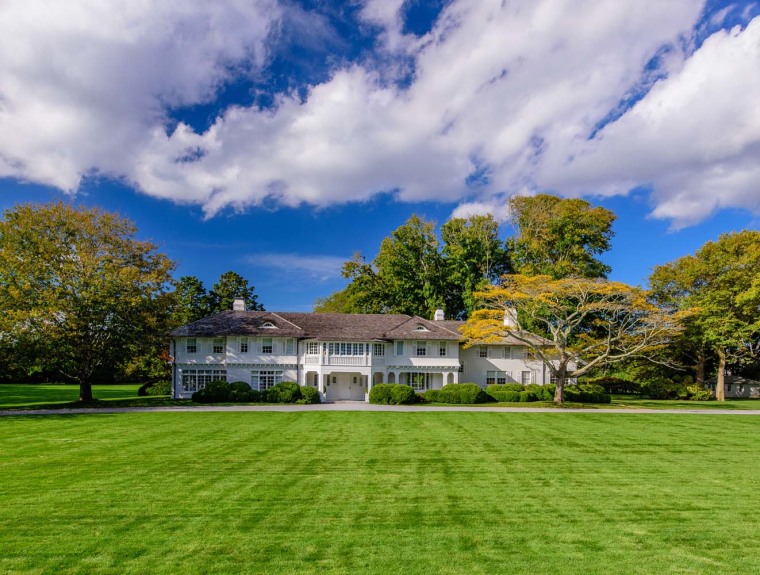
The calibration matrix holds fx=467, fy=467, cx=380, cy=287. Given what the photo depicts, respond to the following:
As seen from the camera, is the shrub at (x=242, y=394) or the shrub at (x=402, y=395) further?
the shrub at (x=242, y=394)

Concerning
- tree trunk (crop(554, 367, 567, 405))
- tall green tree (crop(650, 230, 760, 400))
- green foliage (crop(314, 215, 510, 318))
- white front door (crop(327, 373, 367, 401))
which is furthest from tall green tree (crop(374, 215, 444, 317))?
tall green tree (crop(650, 230, 760, 400))

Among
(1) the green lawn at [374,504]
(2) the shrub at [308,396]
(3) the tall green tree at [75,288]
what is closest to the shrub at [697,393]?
(1) the green lawn at [374,504]

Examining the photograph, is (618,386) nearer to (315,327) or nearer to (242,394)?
(315,327)

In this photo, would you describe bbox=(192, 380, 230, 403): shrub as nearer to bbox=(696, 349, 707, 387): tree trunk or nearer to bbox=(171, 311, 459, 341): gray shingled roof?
bbox=(171, 311, 459, 341): gray shingled roof

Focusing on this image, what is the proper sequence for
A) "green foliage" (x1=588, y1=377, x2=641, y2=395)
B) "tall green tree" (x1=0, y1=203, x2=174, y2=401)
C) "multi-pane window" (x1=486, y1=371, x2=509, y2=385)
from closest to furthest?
"tall green tree" (x1=0, y1=203, x2=174, y2=401) < "multi-pane window" (x1=486, y1=371, x2=509, y2=385) < "green foliage" (x1=588, y1=377, x2=641, y2=395)

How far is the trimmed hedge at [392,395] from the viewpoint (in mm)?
30562

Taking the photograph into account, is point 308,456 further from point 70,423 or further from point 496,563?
point 70,423

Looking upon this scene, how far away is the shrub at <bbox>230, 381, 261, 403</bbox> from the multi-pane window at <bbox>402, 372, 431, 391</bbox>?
11.8 m

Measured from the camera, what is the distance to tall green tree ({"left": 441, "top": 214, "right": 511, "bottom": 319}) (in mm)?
45062

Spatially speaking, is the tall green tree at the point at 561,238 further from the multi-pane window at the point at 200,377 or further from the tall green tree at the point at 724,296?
the multi-pane window at the point at 200,377

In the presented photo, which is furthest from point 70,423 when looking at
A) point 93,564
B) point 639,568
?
point 639,568

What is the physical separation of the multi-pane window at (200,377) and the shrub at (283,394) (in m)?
5.30

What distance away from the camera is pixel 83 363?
98.5ft

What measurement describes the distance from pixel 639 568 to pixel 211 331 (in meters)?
33.3
